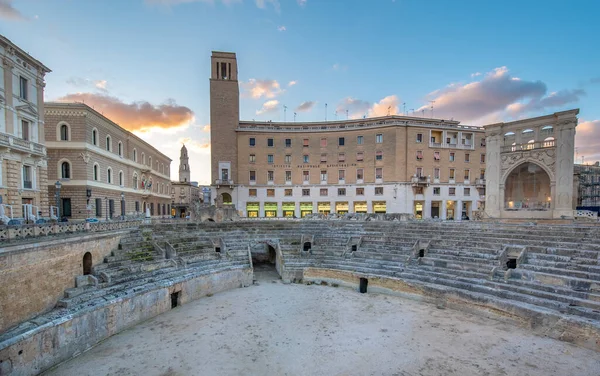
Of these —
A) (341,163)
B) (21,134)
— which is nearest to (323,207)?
Result: (341,163)

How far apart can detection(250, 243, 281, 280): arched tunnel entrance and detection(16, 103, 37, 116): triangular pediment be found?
1973 cm

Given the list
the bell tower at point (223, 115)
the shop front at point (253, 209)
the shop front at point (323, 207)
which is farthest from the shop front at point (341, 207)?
the bell tower at point (223, 115)

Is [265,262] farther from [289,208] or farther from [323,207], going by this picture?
[323,207]

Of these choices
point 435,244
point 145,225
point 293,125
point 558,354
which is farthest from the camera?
point 293,125

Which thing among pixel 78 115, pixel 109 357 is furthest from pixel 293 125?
pixel 109 357

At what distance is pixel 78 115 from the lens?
2330cm

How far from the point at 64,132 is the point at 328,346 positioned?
28.5 meters

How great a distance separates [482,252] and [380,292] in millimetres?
6351

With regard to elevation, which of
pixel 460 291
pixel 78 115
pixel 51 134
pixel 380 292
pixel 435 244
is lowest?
pixel 380 292

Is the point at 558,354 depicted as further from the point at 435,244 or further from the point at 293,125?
the point at 293,125

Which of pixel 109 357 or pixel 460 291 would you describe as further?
pixel 460 291

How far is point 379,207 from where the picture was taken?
37094 millimetres

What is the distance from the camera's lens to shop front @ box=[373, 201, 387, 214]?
36.8 m

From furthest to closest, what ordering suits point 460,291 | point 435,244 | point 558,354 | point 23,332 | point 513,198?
point 513,198
point 435,244
point 460,291
point 558,354
point 23,332
